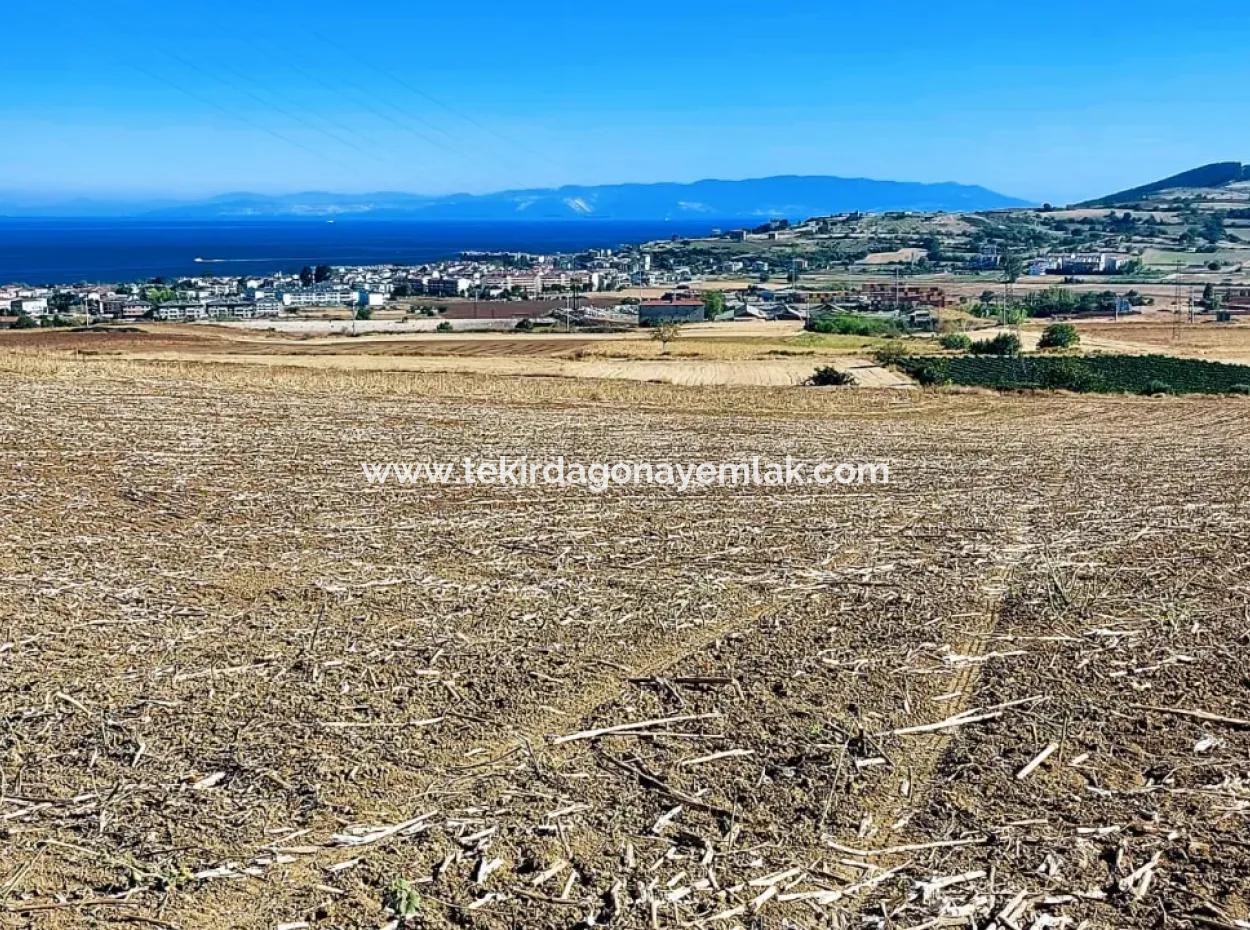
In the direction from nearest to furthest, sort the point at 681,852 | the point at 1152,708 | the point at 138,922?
the point at 138,922 < the point at 681,852 < the point at 1152,708

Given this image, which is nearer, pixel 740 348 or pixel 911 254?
pixel 740 348

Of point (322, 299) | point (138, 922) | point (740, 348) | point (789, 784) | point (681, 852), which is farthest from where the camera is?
point (322, 299)

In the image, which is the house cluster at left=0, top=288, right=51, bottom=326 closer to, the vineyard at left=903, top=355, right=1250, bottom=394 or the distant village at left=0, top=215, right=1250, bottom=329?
the distant village at left=0, top=215, right=1250, bottom=329

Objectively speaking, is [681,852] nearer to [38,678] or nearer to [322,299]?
[38,678]

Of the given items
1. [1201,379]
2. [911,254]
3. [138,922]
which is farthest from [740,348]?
[911,254]

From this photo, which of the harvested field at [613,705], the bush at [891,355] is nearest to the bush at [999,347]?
the bush at [891,355]

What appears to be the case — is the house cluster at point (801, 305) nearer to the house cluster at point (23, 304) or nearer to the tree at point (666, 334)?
the tree at point (666, 334)
